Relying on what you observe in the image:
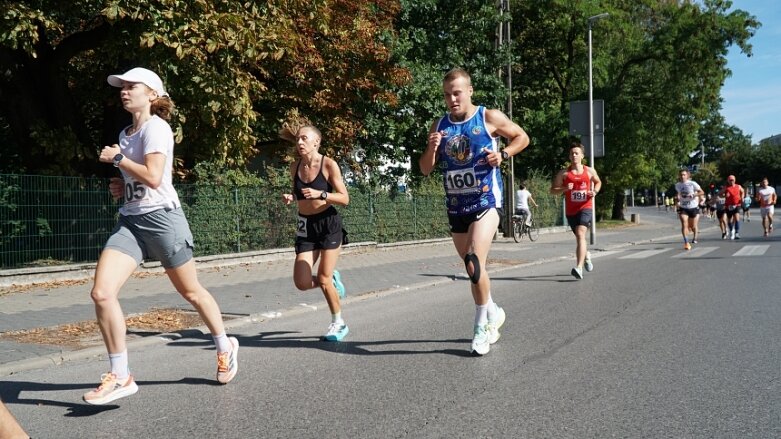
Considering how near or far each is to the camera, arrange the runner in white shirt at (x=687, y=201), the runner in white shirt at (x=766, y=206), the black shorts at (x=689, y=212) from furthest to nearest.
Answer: the runner in white shirt at (x=766, y=206) < the black shorts at (x=689, y=212) < the runner in white shirt at (x=687, y=201)

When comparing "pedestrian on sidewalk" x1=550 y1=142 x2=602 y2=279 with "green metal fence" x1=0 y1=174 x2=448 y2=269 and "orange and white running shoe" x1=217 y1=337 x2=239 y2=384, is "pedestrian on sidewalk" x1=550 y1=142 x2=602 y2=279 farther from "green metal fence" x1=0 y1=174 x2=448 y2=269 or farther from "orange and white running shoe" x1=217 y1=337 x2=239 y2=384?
"orange and white running shoe" x1=217 y1=337 x2=239 y2=384

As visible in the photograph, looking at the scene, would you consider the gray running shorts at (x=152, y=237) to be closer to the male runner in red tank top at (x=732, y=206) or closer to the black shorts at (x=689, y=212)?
the black shorts at (x=689, y=212)

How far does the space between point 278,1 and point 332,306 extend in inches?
310

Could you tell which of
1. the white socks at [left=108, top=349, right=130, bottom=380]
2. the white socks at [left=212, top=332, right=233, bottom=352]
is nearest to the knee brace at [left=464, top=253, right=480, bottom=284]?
the white socks at [left=212, top=332, right=233, bottom=352]

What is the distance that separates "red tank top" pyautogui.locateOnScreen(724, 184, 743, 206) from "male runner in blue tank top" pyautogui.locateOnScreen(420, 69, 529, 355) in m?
17.8

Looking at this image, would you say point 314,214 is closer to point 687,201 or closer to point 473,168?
point 473,168

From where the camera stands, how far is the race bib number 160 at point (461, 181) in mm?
5488

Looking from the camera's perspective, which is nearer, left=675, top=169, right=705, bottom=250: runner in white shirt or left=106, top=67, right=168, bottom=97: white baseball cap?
left=106, top=67, right=168, bottom=97: white baseball cap

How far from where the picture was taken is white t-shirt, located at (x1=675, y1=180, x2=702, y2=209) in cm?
1717

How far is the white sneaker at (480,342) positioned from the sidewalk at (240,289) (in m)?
2.83

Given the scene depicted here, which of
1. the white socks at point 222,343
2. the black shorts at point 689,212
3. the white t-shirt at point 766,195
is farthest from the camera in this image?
the white t-shirt at point 766,195

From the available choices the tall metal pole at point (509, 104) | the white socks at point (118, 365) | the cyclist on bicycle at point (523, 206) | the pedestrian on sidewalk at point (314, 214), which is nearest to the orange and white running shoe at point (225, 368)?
the white socks at point (118, 365)

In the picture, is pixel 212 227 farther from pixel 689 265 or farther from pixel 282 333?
pixel 689 265

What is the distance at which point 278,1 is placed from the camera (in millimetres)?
12484
